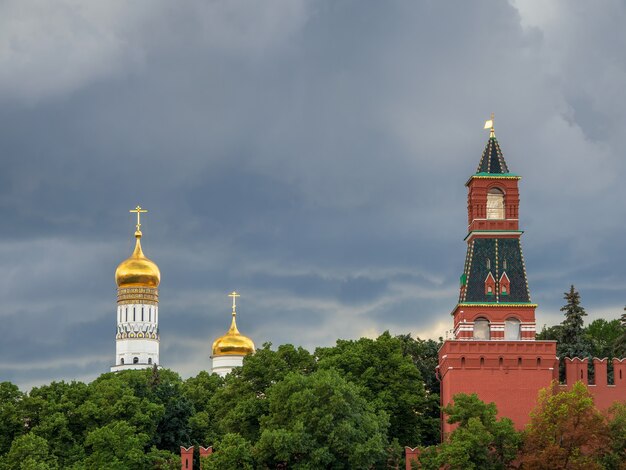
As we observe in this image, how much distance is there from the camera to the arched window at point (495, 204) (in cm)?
8400

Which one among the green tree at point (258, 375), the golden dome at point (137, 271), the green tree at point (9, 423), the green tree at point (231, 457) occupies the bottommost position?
the green tree at point (231, 457)

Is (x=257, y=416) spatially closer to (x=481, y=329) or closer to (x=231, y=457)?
(x=231, y=457)

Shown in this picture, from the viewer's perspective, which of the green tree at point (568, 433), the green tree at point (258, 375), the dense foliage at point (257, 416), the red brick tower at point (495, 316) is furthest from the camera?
the green tree at point (258, 375)

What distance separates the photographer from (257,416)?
84.8 metres

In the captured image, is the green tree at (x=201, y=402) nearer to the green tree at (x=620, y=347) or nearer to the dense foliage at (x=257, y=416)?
the dense foliage at (x=257, y=416)

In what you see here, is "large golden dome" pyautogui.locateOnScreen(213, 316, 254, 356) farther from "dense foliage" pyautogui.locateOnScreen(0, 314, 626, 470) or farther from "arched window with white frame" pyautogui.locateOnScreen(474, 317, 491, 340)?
"arched window with white frame" pyautogui.locateOnScreen(474, 317, 491, 340)

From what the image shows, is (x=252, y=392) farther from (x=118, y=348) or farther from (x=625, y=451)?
(x=118, y=348)

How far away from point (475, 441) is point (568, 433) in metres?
4.05

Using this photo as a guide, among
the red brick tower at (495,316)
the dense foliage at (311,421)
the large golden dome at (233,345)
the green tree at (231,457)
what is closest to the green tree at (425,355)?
the dense foliage at (311,421)

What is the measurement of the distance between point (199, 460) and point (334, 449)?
942 centimetres

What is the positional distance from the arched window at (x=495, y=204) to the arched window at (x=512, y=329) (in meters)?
5.28

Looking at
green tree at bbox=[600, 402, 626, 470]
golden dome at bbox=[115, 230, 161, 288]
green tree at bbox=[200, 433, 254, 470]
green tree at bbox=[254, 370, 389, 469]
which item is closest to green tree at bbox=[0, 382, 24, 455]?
green tree at bbox=[200, 433, 254, 470]

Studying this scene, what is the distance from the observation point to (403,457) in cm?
8181

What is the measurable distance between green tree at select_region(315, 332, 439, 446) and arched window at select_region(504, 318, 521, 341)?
6566 mm
